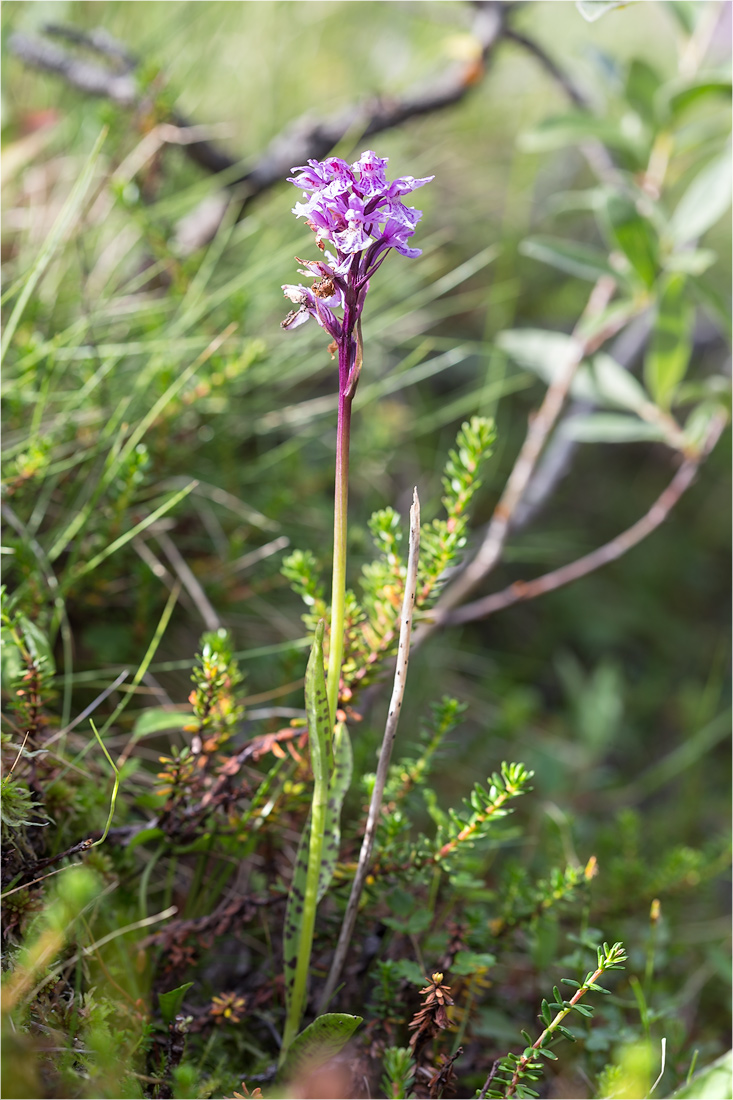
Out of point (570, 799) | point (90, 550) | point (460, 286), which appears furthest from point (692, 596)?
point (90, 550)

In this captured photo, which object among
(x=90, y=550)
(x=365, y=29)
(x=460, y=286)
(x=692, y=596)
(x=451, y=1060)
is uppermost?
(x=365, y=29)

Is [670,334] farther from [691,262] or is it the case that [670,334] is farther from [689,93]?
[689,93]

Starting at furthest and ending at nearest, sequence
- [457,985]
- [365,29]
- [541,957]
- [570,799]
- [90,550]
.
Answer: [365,29] → [570,799] → [90,550] → [541,957] → [457,985]

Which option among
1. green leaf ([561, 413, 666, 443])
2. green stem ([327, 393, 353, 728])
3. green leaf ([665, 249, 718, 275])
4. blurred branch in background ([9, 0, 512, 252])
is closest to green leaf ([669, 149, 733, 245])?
green leaf ([665, 249, 718, 275])

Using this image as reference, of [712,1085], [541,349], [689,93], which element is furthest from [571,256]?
[712,1085]

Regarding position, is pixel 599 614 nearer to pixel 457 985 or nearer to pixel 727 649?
pixel 727 649

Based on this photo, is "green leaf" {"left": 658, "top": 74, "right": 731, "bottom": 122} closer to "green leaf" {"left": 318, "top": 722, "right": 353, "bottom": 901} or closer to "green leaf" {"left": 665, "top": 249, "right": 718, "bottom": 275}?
"green leaf" {"left": 665, "top": 249, "right": 718, "bottom": 275}

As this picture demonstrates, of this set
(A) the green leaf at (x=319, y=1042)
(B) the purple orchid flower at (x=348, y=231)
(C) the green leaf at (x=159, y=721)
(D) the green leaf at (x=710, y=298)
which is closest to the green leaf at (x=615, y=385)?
(D) the green leaf at (x=710, y=298)
